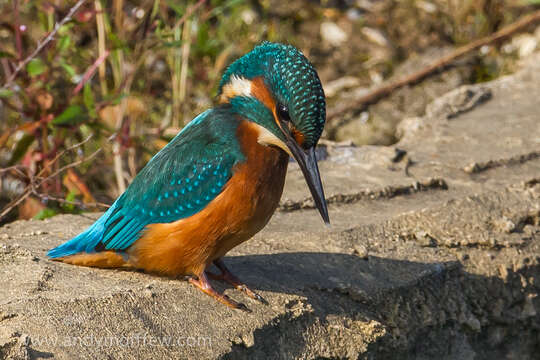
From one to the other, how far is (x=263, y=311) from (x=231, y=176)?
52cm

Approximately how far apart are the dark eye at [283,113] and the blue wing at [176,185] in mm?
224

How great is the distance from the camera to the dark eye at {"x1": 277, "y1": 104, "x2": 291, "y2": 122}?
8.98ft

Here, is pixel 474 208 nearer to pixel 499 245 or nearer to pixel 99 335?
pixel 499 245

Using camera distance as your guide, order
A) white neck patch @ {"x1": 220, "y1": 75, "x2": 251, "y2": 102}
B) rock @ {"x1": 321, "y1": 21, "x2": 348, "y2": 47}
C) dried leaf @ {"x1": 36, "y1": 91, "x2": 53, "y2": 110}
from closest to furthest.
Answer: white neck patch @ {"x1": 220, "y1": 75, "x2": 251, "y2": 102}, dried leaf @ {"x1": 36, "y1": 91, "x2": 53, "y2": 110}, rock @ {"x1": 321, "y1": 21, "x2": 348, "y2": 47}

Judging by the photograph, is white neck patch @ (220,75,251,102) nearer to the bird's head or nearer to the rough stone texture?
the bird's head

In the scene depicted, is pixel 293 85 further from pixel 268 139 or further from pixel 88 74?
pixel 88 74

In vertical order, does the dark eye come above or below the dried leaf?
above

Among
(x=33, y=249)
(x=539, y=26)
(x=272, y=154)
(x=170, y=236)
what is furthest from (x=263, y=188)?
(x=539, y=26)

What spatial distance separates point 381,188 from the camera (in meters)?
4.18

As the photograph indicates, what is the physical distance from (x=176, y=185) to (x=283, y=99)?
55 centimetres

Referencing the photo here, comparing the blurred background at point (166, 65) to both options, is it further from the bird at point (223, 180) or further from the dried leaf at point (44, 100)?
the bird at point (223, 180)

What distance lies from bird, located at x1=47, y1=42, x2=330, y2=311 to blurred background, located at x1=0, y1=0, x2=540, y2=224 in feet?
3.44

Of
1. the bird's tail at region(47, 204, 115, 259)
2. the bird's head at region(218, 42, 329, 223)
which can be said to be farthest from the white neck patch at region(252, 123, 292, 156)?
the bird's tail at region(47, 204, 115, 259)

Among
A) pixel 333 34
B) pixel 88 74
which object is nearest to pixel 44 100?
pixel 88 74
